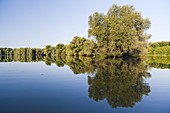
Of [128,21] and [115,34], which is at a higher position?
[128,21]

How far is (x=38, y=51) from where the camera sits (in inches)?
6383

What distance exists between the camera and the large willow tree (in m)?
A: 44.0

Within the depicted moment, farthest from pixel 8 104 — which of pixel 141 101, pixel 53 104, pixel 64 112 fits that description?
pixel 141 101

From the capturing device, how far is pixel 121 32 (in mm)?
43906

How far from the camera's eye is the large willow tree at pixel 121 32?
44.0 metres

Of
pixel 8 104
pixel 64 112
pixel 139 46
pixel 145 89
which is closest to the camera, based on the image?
pixel 64 112

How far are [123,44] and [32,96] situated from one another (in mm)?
36226

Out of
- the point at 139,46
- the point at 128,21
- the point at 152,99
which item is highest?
the point at 128,21

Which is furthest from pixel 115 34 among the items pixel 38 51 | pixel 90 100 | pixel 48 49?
pixel 38 51

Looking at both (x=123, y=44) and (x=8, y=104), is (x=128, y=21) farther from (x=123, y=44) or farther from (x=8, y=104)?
(x=8, y=104)

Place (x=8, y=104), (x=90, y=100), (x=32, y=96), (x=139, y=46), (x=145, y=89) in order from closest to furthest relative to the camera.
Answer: (x=8, y=104)
(x=90, y=100)
(x=32, y=96)
(x=145, y=89)
(x=139, y=46)

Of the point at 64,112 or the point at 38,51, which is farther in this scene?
the point at 38,51

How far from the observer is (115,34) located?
146 feet

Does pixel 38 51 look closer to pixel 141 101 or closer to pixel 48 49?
pixel 48 49
